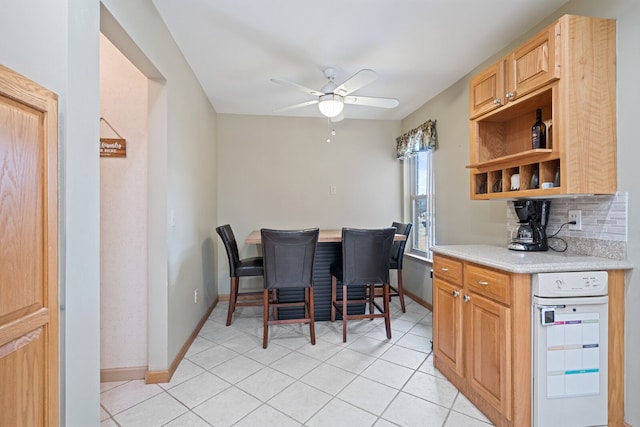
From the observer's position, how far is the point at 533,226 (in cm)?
198

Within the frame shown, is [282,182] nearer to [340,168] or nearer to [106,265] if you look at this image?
[340,168]

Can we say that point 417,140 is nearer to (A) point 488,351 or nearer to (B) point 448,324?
(B) point 448,324

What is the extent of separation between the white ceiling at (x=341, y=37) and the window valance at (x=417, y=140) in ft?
1.52

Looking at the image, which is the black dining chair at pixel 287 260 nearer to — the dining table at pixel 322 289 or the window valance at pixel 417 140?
the dining table at pixel 322 289

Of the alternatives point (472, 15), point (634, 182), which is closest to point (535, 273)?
point (634, 182)

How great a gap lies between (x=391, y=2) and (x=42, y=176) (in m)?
2.02

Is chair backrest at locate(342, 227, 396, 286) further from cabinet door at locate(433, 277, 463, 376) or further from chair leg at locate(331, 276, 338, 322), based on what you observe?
cabinet door at locate(433, 277, 463, 376)

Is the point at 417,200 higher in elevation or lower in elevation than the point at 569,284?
higher

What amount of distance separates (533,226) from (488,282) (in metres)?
0.64

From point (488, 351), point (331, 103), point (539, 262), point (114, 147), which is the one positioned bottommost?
point (488, 351)

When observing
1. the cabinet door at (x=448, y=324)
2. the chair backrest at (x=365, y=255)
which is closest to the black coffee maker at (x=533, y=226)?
the cabinet door at (x=448, y=324)

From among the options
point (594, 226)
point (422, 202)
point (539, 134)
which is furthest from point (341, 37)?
point (422, 202)

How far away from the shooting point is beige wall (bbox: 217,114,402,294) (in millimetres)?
4098

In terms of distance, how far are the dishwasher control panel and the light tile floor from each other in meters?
0.84
